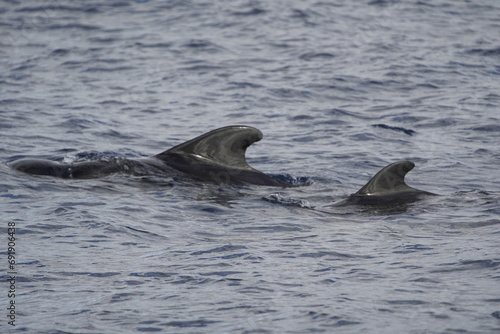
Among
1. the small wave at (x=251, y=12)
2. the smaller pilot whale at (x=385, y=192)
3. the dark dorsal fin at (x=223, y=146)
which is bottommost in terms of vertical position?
the smaller pilot whale at (x=385, y=192)

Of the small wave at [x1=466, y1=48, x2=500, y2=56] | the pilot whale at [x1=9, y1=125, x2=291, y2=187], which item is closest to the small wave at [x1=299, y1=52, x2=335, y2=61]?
the small wave at [x1=466, y1=48, x2=500, y2=56]

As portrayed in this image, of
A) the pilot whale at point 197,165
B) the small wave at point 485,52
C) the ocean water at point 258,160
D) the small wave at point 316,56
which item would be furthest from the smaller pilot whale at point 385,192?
the small wave at point 485,52

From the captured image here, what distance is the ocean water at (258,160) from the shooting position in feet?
26.5

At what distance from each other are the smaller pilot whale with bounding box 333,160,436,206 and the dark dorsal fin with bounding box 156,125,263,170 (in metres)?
1.71

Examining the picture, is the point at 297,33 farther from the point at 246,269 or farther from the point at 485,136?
the point at 246,269

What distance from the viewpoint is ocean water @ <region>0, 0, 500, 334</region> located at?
8.06 meters

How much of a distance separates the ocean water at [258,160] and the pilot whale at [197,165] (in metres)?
0.31

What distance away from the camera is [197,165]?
1284 centimetres

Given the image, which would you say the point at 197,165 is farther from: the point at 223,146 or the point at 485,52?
the point at 485,52

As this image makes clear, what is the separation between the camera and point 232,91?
21031mm

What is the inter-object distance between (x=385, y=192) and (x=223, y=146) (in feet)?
8.28

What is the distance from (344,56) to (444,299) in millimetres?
17015

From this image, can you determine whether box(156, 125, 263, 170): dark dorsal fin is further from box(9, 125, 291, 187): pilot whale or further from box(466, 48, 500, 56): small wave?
box(466, 48, 500, 56): small wave

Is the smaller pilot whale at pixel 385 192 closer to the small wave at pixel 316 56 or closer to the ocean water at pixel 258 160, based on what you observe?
the ocean water at pixel 258 160
